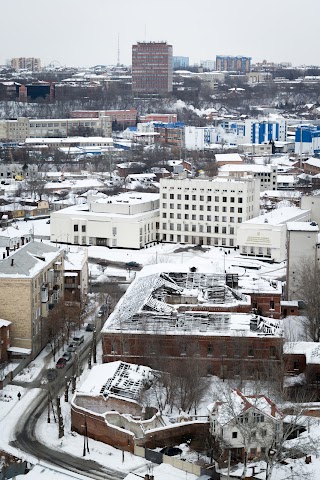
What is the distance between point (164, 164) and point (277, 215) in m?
19.3

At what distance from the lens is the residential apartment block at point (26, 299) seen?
52.0ft

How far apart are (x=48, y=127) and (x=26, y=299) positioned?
1797 inches

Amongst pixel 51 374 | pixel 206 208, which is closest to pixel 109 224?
pixel 206 208

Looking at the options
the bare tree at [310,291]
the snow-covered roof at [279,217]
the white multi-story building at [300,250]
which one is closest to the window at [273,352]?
the bare tree at [310,291]

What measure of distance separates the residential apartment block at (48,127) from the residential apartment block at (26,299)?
41.9 metres

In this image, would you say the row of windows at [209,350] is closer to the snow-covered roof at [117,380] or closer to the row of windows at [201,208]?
the snow-covered roof at [117,380]

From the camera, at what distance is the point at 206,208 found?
89.2 feet

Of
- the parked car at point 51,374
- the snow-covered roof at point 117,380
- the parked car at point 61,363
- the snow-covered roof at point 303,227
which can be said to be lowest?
the parked car at point 51,374

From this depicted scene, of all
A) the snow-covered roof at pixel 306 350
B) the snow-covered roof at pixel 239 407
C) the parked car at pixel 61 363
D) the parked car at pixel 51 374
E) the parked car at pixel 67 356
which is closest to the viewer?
the snow-covered roof at pixel 239 407

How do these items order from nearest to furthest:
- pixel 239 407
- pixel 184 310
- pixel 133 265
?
pixel 239 407
pixel 184 310
pixel 133 265

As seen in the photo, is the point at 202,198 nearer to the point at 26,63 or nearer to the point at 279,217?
the point at 279,217

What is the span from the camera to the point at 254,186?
2728 centimetres

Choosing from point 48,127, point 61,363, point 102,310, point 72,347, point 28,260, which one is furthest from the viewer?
point 48,127

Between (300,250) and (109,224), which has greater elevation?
(300,250)
